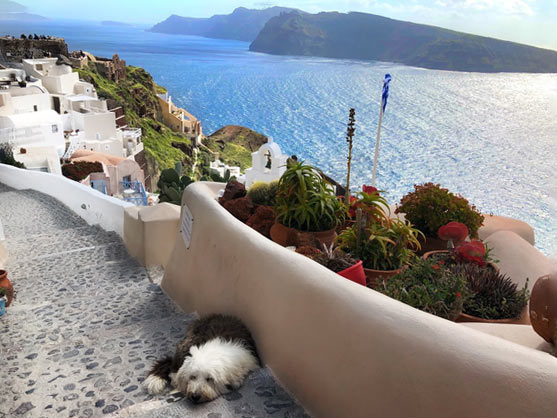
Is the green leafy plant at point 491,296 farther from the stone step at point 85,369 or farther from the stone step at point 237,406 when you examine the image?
the stone step at point 85,369

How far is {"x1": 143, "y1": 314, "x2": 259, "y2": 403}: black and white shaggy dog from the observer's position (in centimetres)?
274

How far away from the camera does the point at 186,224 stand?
178 inches

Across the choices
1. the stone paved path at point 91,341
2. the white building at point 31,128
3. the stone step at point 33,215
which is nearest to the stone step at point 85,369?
the stone paved path at point 91,341

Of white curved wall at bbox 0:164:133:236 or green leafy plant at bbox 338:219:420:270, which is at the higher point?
green leafy plant at bbox 338:219:420:270

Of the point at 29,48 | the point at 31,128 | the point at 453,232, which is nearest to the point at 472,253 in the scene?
the point at 453,232

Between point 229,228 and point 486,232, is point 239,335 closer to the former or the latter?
point 229,228

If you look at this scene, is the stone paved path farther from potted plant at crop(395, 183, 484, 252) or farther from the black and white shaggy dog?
potted plant at crop(395, 183, 484, 252)

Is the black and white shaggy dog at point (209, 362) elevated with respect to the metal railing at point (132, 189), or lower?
elevated

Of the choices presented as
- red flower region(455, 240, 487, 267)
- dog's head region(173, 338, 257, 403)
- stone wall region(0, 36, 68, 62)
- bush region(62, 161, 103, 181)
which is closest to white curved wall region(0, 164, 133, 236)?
dog's head region(173, 338, 257, 403)

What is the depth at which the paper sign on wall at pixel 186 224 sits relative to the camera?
14.4 feet

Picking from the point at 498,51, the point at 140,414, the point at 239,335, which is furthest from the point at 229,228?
the point at 498,51

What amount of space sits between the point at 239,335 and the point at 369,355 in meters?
1.05

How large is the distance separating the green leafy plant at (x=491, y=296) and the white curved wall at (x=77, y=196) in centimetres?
532

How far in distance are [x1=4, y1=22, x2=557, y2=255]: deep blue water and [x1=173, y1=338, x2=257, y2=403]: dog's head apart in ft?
148
